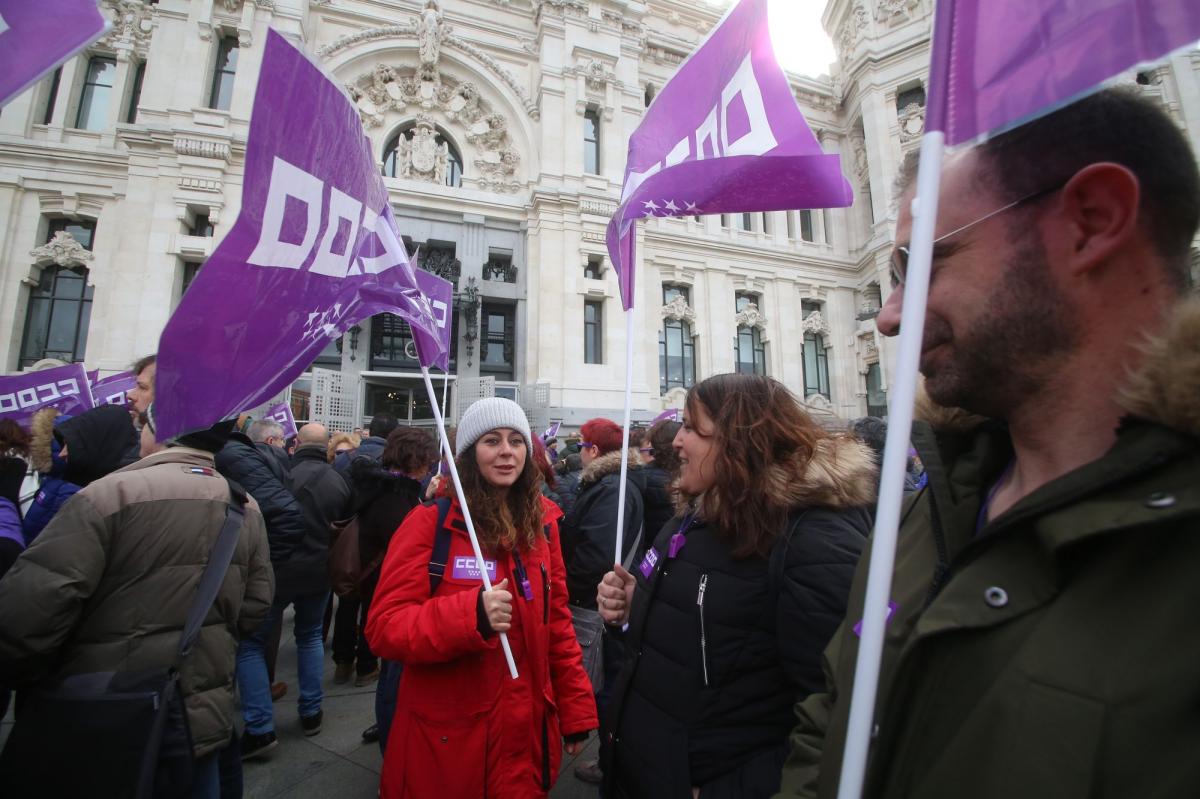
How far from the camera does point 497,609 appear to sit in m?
1.81

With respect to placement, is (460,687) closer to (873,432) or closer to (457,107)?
(873,432)

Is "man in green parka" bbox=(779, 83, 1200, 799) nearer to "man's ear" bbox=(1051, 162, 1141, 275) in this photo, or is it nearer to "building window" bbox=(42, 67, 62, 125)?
"man's ear" bbox=(1051, 162, 1141, 275)

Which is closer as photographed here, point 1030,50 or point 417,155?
point 1030,50

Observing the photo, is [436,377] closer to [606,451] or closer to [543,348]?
[543,348]

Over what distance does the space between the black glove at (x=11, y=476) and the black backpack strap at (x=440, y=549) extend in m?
2.51

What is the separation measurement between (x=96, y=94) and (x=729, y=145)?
21.3 metres

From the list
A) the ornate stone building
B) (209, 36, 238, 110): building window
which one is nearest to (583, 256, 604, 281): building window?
the ornate stone building

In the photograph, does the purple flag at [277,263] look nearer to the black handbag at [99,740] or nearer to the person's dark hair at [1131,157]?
the black handbag at [99,740]

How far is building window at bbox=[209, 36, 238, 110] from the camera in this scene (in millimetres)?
14734

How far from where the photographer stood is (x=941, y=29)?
0.93 metres

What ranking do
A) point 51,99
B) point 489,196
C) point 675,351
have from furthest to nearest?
point 675,351 < point 489,196 < point 51,99

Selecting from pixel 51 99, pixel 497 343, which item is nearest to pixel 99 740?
pixel 497 343

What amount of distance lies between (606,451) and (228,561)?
2456 millimetres

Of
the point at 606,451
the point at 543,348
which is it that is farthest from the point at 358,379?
the point at 606,451
